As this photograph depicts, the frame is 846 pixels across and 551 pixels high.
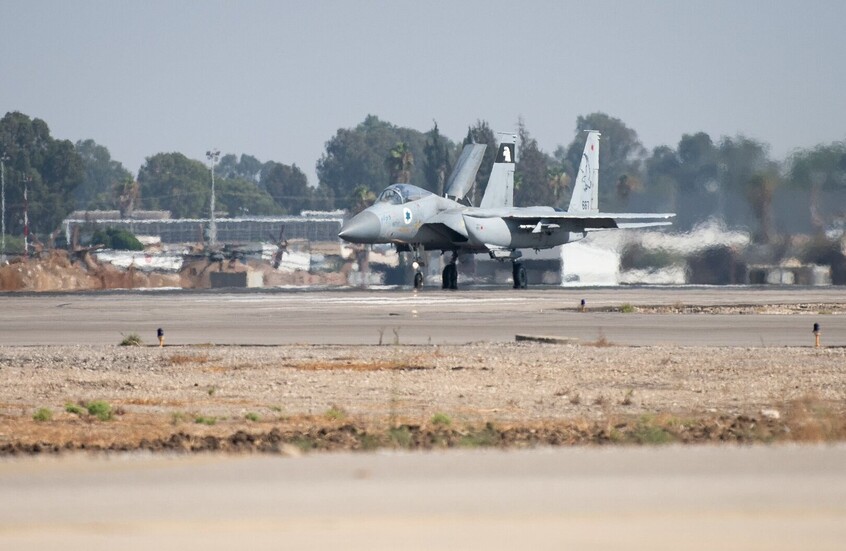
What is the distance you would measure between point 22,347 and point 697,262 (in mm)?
35613

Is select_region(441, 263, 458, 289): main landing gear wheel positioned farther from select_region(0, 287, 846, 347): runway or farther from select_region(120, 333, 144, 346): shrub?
select_region(120, 333, 144, 346): shrub

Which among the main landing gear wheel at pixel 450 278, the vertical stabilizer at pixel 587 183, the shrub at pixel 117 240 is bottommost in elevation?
the main landing gear wheel at pixel 450 278

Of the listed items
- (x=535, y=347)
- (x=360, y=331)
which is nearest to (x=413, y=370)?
(x=535, y=347)

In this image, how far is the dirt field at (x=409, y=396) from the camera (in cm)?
1109

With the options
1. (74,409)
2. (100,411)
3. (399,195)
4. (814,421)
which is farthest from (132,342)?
(399,195)

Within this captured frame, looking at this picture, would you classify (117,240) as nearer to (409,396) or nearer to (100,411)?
(409,396)

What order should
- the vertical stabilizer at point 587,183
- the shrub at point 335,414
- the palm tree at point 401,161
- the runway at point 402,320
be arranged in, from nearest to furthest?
1. the shrub at point 335,414
2. the runway at point 402,320
3. the vertical stabilizer at point 587,183
4. the palm tree at point 401,161

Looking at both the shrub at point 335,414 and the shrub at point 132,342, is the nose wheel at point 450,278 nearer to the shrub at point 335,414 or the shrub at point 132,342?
the shrub at point 132,342

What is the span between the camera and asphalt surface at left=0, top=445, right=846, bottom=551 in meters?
6.41

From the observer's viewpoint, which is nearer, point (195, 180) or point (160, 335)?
point (160, 335)

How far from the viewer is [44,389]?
15.8 metres

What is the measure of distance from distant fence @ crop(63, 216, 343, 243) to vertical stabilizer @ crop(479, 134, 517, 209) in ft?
249

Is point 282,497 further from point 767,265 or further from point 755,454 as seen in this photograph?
point 767,265

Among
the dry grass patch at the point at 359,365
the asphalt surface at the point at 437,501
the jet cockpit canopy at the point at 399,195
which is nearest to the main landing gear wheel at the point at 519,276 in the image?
the jet cockpit canopy at the point at 399,195
